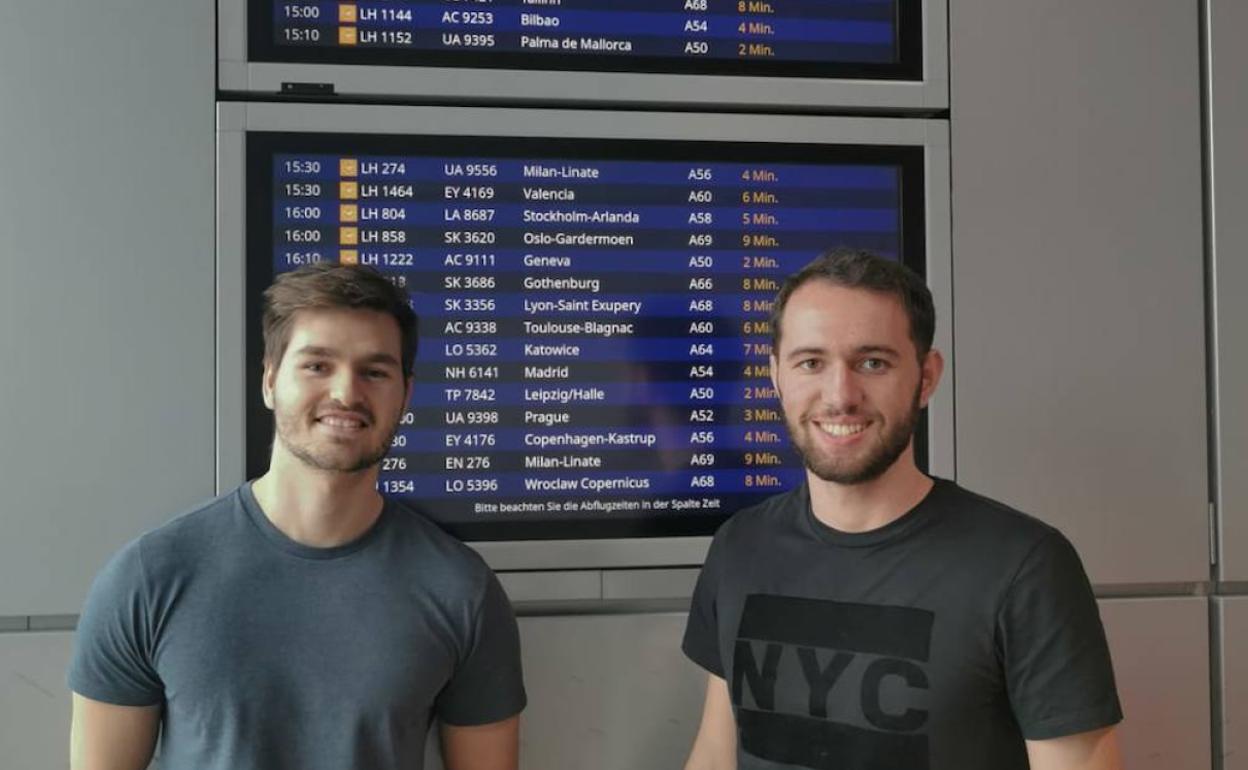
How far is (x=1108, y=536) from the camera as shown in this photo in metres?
1.84

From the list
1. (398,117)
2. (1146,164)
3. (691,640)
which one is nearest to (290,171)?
(398,117)

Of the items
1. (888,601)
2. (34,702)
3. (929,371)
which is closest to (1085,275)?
(929,371)

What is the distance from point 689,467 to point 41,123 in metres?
1.16

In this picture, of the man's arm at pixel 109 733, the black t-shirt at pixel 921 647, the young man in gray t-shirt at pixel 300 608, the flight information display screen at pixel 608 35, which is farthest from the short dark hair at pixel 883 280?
the man's arm at pixel 109 733

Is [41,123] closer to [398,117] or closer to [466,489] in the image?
[398,117]

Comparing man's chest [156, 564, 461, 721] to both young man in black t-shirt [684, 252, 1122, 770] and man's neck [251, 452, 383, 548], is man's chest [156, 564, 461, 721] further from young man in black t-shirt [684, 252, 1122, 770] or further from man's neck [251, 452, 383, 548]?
young man in black t-shirt [684, 252, 1122, 770]

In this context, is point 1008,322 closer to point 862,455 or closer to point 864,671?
point 862,455

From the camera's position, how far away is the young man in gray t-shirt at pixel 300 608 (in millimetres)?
1408

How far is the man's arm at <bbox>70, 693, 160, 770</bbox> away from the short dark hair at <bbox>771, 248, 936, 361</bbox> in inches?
43.2

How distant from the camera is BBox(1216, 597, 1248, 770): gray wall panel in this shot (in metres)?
1.84

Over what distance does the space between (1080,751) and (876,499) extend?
1.31ft

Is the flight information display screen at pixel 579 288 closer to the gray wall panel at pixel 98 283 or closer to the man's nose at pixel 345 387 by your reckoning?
the gray wall panel at pixel 98 283

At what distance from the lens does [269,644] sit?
1419 millimetres

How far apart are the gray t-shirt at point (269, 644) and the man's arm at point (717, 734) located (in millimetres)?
376
